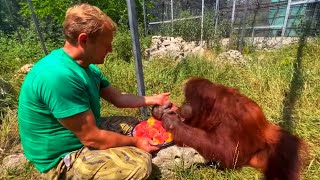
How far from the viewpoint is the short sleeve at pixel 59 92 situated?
178 centimetres

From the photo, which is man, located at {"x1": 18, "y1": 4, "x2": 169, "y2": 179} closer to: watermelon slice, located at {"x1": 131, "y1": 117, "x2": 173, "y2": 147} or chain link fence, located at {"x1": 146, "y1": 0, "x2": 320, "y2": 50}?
watermelon slice, located at {"x1": 131, "y1": 117, "x2": 173, "y2": 147}

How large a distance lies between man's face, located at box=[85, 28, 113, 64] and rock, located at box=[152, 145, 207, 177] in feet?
3.16

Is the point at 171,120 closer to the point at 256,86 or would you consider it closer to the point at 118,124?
the point at 118,124

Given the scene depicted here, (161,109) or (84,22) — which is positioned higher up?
(84,22)

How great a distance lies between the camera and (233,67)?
4.77 m

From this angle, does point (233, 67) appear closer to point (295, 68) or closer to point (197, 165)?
point (295, 68)

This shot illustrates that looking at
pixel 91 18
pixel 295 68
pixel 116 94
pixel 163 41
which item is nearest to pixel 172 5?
pixel 163 41

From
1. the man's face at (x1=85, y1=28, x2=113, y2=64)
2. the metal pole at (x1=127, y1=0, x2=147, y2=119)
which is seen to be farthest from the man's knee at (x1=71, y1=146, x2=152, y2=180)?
the metal pole at (x1=127, y1=0, x2=147, y2=119)

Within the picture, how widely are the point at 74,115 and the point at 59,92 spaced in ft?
0.52

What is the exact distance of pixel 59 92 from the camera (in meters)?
1.79

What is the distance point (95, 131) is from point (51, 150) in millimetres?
341

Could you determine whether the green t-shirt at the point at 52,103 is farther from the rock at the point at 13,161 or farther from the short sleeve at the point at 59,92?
the rock at the point at 13,161

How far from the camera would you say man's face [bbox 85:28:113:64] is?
75.1 inches

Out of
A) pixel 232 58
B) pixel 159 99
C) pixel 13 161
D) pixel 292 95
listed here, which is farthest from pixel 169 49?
pixel 13 161
